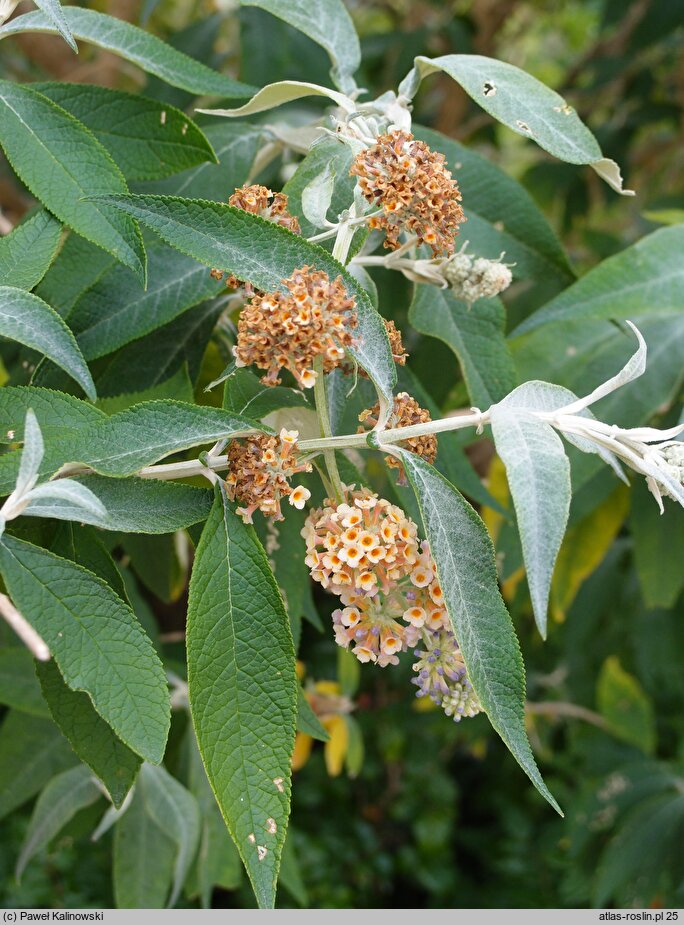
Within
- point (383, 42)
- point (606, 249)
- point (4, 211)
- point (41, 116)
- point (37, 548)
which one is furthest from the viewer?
point (383, 42)

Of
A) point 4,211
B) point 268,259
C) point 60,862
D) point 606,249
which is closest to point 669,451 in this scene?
point 268,259

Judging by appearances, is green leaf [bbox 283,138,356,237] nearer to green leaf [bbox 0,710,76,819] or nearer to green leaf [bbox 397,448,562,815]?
green leaf [bbox 397,448,562,815]

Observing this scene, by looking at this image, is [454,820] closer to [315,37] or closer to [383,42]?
[383,42]

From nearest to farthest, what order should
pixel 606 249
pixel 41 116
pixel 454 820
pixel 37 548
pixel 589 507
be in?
pixel 37 548 < pixel 41 116 < pixel 589 507 < pixel 606 249 < pixel 454 820

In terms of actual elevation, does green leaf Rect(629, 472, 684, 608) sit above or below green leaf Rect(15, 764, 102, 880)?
above

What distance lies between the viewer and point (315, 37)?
0.66 m

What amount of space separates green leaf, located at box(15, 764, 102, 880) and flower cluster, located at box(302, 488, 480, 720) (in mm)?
444

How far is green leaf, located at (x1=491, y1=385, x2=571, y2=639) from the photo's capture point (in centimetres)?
40

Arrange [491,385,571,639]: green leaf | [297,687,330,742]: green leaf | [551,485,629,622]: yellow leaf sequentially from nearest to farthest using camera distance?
[491,385,571,639]: green leaf
[297,687,330,742]: green leaf
[551,485,629,622]: yellow leaf

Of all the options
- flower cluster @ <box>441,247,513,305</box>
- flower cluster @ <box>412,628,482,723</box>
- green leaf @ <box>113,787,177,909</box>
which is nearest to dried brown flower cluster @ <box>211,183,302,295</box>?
flower cluster @ <box>441,247,513,305</box>

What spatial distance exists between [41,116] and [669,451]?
0.42 meters

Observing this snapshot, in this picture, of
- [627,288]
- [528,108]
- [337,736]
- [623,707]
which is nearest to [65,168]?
[528,108]

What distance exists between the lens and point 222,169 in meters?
0.71
